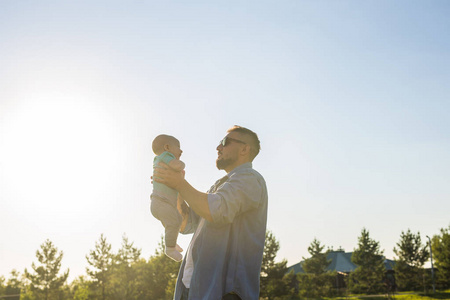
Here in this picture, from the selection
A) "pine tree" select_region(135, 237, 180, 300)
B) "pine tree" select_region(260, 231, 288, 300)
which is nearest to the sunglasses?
"pine tree" select_region(260, 231, 288, 300)

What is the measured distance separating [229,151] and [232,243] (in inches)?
38.2

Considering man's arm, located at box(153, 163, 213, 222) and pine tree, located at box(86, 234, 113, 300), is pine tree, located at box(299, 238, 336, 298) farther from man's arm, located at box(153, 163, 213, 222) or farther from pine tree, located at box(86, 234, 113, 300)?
man's arm, located at box(153, 163, 213, 222)

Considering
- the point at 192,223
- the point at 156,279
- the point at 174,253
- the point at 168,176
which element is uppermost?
the point at 168,176

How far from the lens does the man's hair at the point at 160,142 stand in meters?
4.42

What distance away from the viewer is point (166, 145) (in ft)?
14.3

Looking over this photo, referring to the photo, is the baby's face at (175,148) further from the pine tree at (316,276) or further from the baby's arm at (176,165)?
the pine tree at (316,276)

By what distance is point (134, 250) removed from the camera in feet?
189

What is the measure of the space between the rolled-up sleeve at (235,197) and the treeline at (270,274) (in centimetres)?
4557

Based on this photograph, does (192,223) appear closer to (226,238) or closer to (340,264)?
(226,238)

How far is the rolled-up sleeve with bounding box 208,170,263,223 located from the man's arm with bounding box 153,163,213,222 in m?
0.05

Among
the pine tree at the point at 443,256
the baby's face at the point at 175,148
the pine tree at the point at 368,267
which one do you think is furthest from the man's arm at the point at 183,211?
the pine tree at the point at 443,256

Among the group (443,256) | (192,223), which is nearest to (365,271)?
(443,256)

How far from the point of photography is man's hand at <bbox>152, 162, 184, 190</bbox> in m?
3.52

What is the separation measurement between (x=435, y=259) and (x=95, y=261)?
52.7 m
